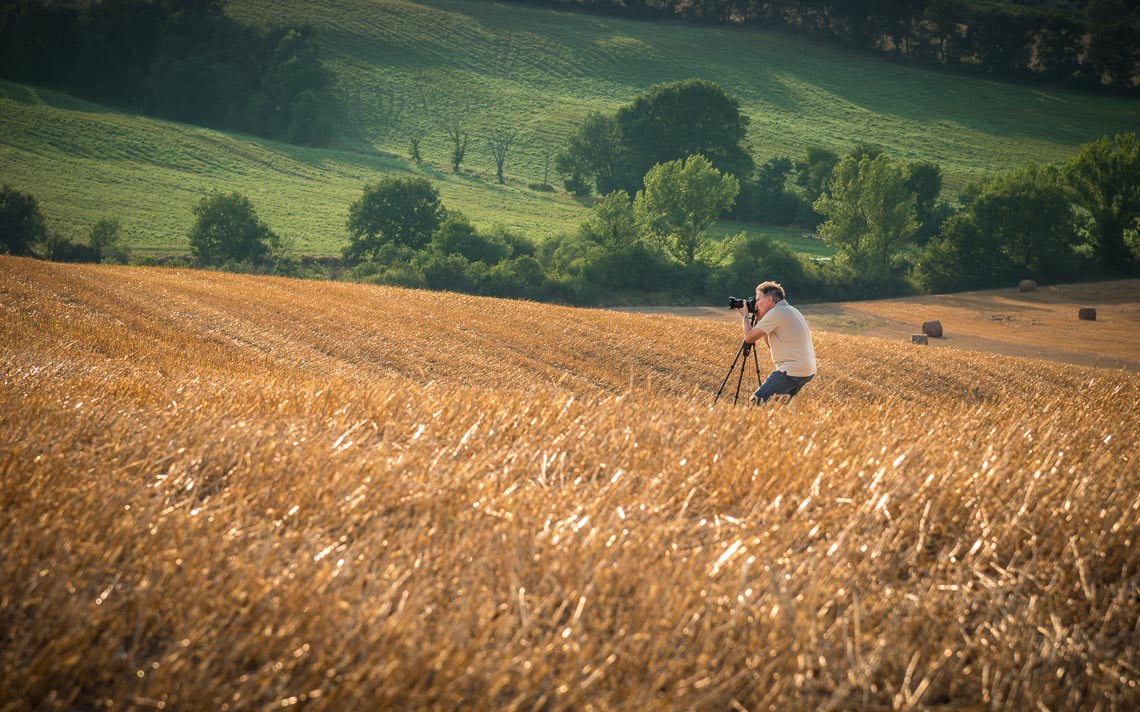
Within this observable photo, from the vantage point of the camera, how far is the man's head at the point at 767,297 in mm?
12047

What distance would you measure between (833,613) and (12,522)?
3556mm

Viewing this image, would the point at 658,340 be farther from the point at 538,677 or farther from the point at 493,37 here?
the point at 493,37

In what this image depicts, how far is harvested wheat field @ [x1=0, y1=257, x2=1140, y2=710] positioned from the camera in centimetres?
360

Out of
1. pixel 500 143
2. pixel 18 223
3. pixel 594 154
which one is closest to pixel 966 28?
pixel 594 154

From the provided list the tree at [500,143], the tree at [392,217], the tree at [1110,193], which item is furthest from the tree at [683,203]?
the tree at [1110,193]

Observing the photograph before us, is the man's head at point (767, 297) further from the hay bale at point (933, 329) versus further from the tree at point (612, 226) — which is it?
the tree at point (612, 226)

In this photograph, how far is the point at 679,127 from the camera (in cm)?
9375

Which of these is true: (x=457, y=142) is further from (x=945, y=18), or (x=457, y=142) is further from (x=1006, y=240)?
(x=945, y=18)

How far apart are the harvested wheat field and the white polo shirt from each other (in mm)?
3629

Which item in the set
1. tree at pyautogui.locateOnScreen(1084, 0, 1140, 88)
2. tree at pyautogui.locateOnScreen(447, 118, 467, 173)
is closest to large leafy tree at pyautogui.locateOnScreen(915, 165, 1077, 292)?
tree at pyautogui.locateOnScreen(447, 118, 467, 173)

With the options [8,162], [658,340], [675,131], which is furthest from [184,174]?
[658,340]

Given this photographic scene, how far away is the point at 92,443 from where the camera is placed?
5.24 meters

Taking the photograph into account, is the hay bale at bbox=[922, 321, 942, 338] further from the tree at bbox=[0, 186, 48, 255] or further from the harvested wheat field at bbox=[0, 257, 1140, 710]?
the tree at bbox=[0, 186, 48, 255]

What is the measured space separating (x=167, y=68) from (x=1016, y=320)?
81.8 m
